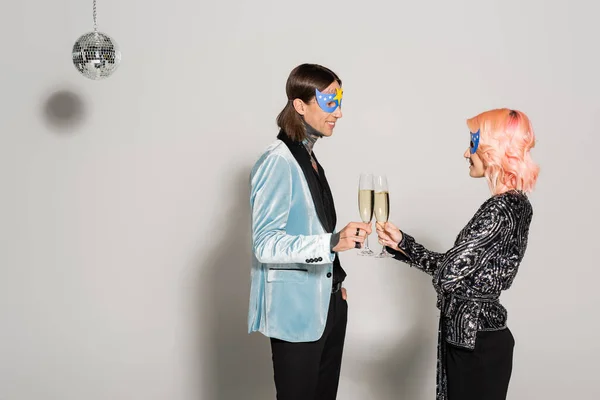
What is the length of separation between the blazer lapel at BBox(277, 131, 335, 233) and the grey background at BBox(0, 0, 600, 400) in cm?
200

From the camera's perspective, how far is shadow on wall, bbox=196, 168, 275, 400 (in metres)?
5.74

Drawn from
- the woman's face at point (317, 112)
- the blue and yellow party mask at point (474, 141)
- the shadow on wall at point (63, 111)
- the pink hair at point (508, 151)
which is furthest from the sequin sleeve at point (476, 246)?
the shadow on wall at point (63, 111)

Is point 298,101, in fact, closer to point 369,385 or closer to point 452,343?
point 452,343

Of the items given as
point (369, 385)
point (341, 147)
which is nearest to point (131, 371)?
point (369, 385)

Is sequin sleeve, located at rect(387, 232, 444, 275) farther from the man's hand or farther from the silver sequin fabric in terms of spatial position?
the man's hand

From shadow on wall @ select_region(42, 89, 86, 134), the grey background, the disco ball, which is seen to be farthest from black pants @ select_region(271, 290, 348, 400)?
shadow on wall @ select_region(42, 89, 86, 134)

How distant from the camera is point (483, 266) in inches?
133

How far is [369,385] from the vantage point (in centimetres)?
569

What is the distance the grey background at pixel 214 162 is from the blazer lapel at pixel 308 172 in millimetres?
2002

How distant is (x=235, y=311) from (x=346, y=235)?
2583 millimetres

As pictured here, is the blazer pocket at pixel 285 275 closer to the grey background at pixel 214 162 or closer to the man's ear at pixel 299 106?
the man's ear at pixel 299 106

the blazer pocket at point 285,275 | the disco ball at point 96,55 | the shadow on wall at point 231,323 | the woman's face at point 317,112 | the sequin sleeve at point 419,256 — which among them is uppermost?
the disco ball at point 96,55

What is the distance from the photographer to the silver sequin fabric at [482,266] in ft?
11.0

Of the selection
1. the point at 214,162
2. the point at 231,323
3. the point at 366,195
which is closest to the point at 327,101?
the point at 366,195
